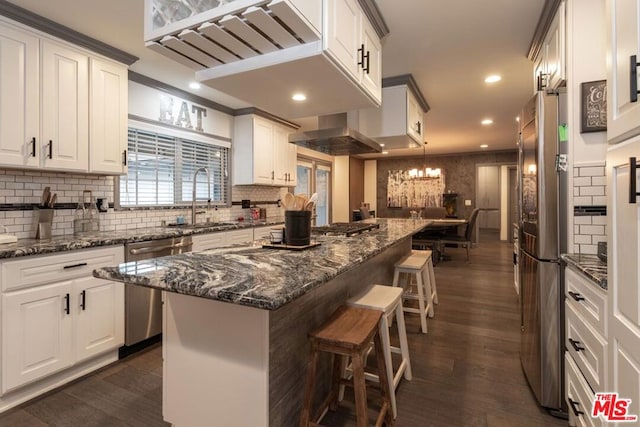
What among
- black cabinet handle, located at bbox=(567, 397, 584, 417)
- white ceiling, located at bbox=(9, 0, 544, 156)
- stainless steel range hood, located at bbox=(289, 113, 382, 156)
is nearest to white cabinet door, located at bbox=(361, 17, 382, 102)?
white ceiling, located at bbox=(9, 0, 544, 156)

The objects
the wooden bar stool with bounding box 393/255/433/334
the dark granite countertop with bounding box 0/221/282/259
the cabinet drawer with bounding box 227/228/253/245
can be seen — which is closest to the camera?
the dark granite countertop with bounding box 0/221/282/259

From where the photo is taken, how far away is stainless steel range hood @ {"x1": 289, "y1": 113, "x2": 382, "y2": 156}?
284 centimetres

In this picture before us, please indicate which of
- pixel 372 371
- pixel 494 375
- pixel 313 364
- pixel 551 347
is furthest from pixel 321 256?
pixel 494 375

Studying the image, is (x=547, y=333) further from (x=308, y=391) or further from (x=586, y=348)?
(x=308, y=391)

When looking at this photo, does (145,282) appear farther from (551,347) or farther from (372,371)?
(551,347)

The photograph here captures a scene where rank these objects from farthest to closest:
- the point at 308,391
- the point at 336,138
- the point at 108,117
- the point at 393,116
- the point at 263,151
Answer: the point at 263,151
the point at 393,116
the point at 336,138
the point at 108,117
the point at 308,391

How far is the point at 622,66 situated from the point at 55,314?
3.09 meters

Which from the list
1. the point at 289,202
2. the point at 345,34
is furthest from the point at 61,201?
the point at 345,34

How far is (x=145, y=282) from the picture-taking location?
1058 millimetres

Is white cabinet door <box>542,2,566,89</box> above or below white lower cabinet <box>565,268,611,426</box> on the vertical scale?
above

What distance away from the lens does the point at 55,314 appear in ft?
6.80

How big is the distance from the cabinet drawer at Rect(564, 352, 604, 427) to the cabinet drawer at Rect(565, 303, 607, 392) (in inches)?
1.7

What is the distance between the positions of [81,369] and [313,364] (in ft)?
6.38

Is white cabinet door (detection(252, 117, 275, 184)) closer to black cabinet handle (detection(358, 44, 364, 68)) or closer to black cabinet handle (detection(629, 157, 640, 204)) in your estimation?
black cabinet handle (detection(358, 44, 364, 68))
